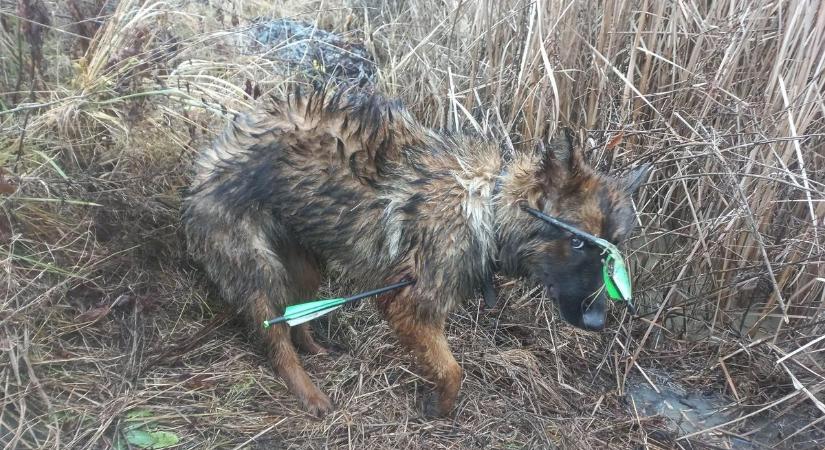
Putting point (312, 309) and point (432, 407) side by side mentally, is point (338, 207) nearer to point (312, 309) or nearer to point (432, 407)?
point (312, 309)

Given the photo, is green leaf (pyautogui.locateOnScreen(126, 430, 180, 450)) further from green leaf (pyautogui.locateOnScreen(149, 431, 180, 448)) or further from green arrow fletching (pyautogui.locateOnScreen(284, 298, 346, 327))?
green arrow fletching (pyautogui.locateOnScreen(284, 298, 346, 327))

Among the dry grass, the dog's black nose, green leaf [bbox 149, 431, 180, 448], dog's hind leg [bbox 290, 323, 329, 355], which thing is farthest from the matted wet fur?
green leaf [bbox 149, 431, 180, 448]

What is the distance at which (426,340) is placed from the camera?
3227 mm

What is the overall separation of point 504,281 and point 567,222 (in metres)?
1.28

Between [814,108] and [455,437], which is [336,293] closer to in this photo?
[455,437]

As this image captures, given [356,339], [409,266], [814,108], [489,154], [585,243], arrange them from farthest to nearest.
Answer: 1. [356,339]
2. [814,108]
3. [489,154]
4. [409,266]
5. [585,243]

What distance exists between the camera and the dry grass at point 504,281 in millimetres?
3320

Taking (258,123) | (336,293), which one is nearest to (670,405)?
(336,293)

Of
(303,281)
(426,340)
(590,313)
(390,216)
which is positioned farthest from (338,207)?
(590,313)

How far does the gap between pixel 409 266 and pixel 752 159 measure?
2027 mm

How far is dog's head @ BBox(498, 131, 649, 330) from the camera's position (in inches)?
116

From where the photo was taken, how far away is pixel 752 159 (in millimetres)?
3529

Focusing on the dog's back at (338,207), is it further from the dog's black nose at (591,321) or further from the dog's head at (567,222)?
the dog's black nose at (591,321)

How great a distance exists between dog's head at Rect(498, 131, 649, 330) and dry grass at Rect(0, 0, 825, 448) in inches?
31.1
